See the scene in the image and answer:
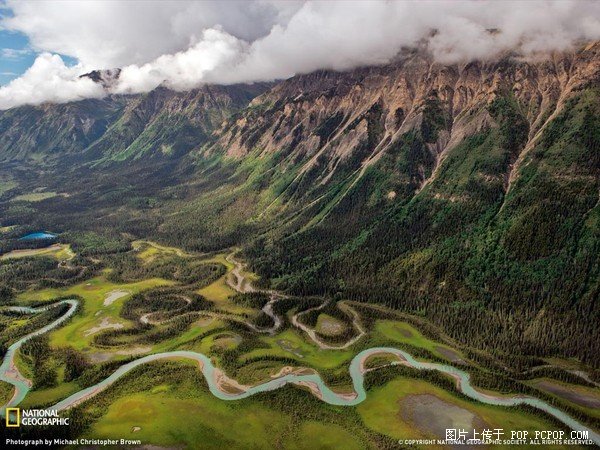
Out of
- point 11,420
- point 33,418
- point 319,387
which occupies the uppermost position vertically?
point 319,387

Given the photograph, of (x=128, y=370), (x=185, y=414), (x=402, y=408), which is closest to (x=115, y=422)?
(x=185, y=414)

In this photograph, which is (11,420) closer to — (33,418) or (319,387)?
(33,418)

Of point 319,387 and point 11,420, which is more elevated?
point 319,387

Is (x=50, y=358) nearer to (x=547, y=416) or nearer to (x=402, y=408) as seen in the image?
(x=402, y=408)

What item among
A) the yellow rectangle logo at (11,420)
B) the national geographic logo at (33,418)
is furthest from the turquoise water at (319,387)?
the yellow rectangle logo at (11,420)

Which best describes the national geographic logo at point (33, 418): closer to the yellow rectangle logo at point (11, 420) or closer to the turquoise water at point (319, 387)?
the yellow rectangle logo at point (11, 420)

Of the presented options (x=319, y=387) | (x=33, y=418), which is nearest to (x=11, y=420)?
(x=33, y=418)

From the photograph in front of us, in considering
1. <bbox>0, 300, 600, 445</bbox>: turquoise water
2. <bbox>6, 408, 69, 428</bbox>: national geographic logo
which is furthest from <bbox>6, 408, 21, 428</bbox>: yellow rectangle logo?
<bbox>0, 300, 600, 445</bbox>: turquoise water

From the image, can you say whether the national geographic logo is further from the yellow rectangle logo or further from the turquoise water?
the turquoise water
